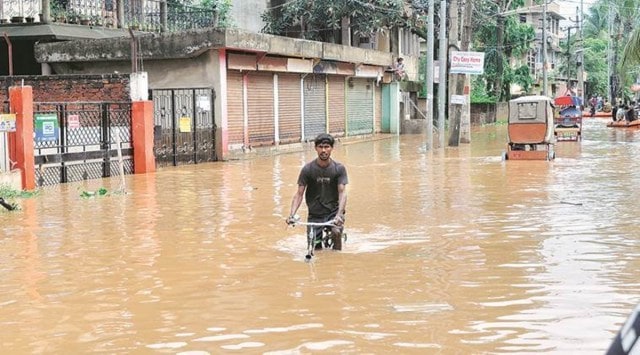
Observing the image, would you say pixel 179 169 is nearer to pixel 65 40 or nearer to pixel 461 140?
pixel 65 40

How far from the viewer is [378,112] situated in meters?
42.5

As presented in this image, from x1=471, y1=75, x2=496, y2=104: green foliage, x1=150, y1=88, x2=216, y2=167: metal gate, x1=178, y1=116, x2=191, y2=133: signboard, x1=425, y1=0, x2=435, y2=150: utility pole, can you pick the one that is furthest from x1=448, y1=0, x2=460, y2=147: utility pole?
x1=471, y1=75, x2=496, y2=104: green foliage

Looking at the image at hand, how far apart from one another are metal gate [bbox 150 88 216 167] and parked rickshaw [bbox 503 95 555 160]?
8992mm

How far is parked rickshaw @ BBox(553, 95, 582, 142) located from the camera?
3378 centimetres

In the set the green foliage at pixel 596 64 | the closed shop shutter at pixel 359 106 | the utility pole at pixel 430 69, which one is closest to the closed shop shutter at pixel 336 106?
the closed shop shutter at pixel 359 106

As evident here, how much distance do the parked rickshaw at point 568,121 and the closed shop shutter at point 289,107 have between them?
1072 centimetres

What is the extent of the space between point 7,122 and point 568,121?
24675mm

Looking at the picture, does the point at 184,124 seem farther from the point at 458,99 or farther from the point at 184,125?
the point at 458,99

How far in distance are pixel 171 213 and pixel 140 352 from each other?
8.00 m

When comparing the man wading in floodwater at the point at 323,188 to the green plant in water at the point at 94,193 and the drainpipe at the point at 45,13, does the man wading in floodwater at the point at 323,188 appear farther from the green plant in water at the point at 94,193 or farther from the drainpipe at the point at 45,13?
the drainpipe at the point at 45,13

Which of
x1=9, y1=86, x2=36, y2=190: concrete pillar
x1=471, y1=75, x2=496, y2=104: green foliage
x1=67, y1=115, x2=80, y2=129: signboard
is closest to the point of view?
x1=9, y1=86, x2=36, y2=190: concrete pillar

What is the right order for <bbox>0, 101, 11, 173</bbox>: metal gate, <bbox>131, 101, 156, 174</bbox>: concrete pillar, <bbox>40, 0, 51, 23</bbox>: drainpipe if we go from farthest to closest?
1. <bbox>40, 0, 51, 23</bbox>: drainpipe
2. <bbox>131, 101, 156, 174</bbox>: concrete pillar
3. <bbox>0, 101, 11, 173</bbox>: metal gate

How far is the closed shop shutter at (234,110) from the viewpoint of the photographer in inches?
1024

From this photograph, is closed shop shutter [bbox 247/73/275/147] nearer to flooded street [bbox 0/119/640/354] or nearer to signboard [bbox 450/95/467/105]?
signboard [bbox 450/95/467/105]
